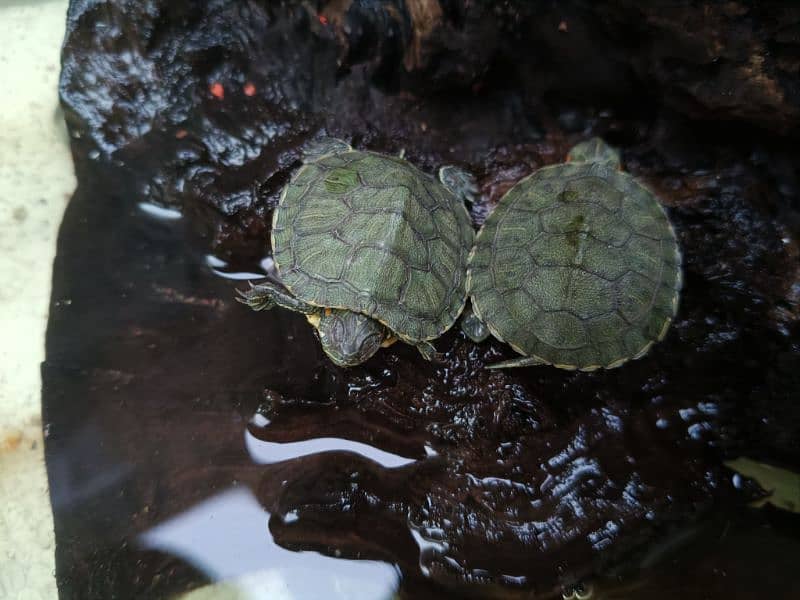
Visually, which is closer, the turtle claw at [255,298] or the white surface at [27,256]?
the white surface at [27,256]

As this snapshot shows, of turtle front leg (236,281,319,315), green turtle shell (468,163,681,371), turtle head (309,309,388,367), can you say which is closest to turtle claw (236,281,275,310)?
turtle front leg (236,281,319,315)

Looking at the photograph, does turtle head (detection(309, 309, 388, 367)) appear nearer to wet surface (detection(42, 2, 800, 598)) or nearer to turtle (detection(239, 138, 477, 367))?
turtle (detection(239, 138, 477, 367))

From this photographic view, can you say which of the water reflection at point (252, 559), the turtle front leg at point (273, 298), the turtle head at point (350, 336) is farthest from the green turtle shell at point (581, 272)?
the water reflection at point (252, 559)

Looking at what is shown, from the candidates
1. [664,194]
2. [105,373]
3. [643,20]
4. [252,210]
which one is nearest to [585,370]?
[664,194]

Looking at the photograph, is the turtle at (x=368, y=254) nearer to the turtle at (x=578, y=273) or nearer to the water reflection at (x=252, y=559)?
the turtle at (x=578, y=273)

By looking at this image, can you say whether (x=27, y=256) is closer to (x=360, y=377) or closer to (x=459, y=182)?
(x=360, y=377)

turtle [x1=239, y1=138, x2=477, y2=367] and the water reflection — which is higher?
turtle [x1=239, y1=138, x2=477, y2=367]

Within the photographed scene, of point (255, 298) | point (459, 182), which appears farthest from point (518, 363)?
point (255, 298)
